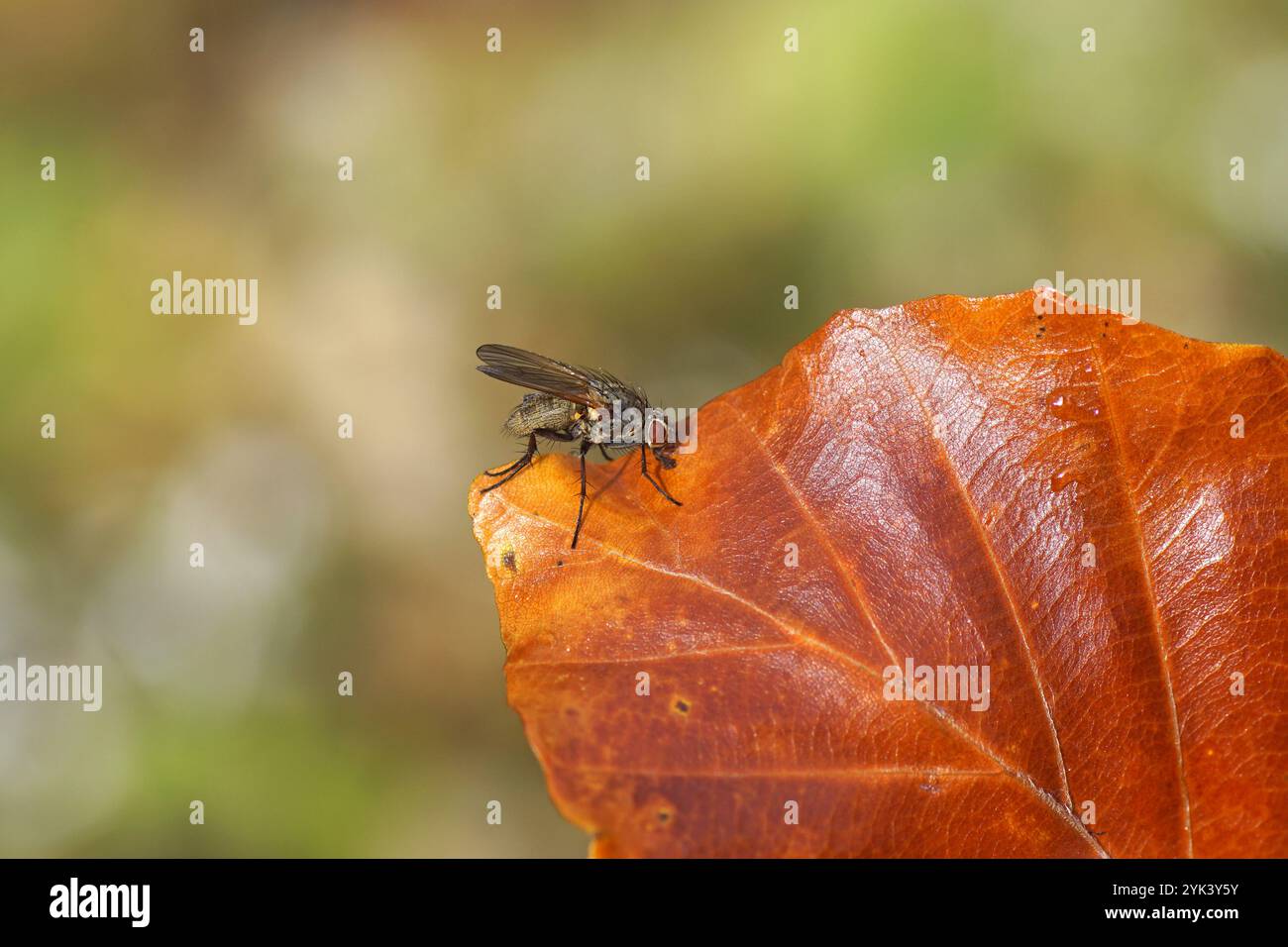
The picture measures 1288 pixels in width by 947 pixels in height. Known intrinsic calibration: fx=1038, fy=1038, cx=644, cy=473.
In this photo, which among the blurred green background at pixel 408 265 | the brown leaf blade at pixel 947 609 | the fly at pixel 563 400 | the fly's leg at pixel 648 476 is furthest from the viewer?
the blurred green background at pixel 408 265

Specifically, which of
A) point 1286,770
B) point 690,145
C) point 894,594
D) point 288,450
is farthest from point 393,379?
point 1286,770

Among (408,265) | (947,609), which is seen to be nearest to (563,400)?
(947,609)

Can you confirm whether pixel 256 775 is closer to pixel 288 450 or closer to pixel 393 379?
pixel 288 450

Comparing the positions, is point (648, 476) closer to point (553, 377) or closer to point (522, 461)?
point (522, 461)

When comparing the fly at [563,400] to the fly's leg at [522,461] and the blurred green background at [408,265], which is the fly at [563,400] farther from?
the blurred green background at [408,265]

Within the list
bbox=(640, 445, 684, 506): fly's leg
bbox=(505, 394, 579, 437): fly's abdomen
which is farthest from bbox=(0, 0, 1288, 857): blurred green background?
bbox=(640, 445, 684, 506): fly's leg

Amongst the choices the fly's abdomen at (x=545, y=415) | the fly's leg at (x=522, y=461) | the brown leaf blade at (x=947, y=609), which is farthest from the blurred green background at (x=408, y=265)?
the brown leaf blade at (x=947, y=609)
